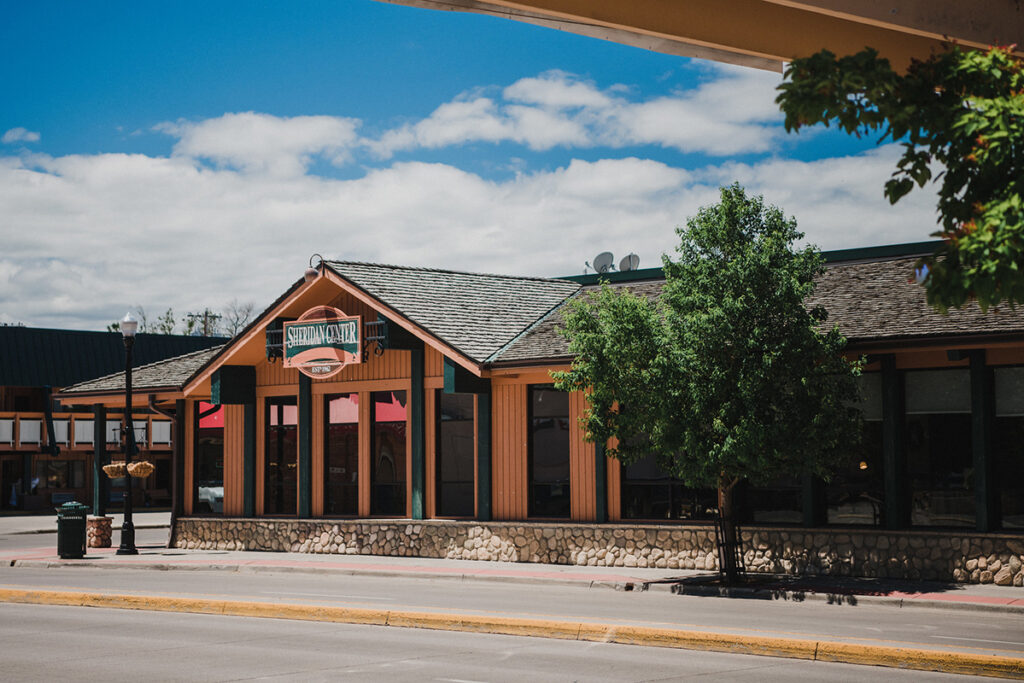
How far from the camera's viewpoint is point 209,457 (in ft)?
96.6

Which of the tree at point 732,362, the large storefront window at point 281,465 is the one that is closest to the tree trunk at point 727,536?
the tree at point 732,362

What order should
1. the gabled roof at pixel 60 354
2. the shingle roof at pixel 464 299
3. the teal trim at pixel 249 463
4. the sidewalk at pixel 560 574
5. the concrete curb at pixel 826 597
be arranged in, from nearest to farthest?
the concrete curb at pixel 826 597 < the sidewalk at pixel 560 574 < the shingle roof at pixel 464 299 < the teal trim at pixel 249 463 < the gabled roof at pixel 60 354

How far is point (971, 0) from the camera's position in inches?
416

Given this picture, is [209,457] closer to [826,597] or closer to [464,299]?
[464,299]

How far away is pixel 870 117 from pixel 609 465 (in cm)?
1537

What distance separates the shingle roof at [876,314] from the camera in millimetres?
18234

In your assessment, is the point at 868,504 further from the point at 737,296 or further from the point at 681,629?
the point at 681,629

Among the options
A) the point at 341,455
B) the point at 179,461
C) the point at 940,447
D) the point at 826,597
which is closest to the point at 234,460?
the point at 179,461

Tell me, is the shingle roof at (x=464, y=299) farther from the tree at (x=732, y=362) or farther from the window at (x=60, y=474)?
the window at (x=60, y=474)

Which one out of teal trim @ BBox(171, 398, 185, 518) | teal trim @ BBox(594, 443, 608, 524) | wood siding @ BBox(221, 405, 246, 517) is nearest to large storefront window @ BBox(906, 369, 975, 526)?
teal trim @ BBox(594, 443, 608, 524)

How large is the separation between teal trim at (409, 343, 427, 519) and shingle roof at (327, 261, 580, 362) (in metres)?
1.07

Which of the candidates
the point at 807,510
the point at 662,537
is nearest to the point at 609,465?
the point at 662,537

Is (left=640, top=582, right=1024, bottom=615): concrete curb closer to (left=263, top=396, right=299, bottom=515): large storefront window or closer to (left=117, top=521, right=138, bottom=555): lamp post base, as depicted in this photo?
(left=263, top=396, right=299, bottom=515): large storefront window

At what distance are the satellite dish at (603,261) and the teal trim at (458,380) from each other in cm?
790
